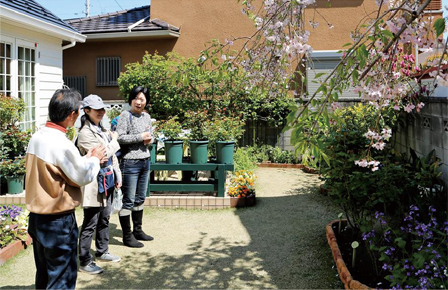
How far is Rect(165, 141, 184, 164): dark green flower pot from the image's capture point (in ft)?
22.5

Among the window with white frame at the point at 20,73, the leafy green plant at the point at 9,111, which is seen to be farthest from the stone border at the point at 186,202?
the window with white frame at the point at 20,73

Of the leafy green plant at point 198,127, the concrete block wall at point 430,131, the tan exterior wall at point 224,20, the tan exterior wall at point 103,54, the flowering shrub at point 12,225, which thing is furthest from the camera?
the tan exterior wall at point 103,54

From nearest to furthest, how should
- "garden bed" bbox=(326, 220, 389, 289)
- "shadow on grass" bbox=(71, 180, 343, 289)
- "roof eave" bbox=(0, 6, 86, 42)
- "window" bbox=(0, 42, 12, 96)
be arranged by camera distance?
1. "garden bed" bbox=(326, 220, 389, 289)
2. "shadow on grass" bbox=(71, 180, 343, 289)
3. "roof eave" bbox=(0, 6, 86, 42)
4. "window" bbox=(0, 42, 12, 96)

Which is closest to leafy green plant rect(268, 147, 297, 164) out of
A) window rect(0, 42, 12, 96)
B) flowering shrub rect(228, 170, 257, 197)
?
flowering shrub rect(228, 170, 257, 197)

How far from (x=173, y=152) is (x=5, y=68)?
3.82 m

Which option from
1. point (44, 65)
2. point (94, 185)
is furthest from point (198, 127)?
point (44, 65)

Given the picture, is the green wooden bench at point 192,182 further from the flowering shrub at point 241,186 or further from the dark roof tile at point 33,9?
the dark roof tile at point 33,9

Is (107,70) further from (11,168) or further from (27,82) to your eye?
(11,168)

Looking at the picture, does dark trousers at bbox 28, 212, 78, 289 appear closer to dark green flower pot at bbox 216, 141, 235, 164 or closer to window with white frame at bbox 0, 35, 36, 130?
dark green flower pot at bbox 216, 141, 235, 164

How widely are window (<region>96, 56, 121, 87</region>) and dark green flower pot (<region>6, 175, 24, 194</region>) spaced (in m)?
8.17

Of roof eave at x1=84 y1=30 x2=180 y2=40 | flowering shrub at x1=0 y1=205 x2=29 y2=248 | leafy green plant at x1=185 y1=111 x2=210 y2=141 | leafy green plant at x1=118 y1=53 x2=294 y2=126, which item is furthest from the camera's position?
roof eave at x1=84 y1=30 x2=180 y2=40

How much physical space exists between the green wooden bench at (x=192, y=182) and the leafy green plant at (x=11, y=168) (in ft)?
7.00

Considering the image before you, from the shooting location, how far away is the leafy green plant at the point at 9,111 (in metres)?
7.49

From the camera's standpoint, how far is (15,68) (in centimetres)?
827
